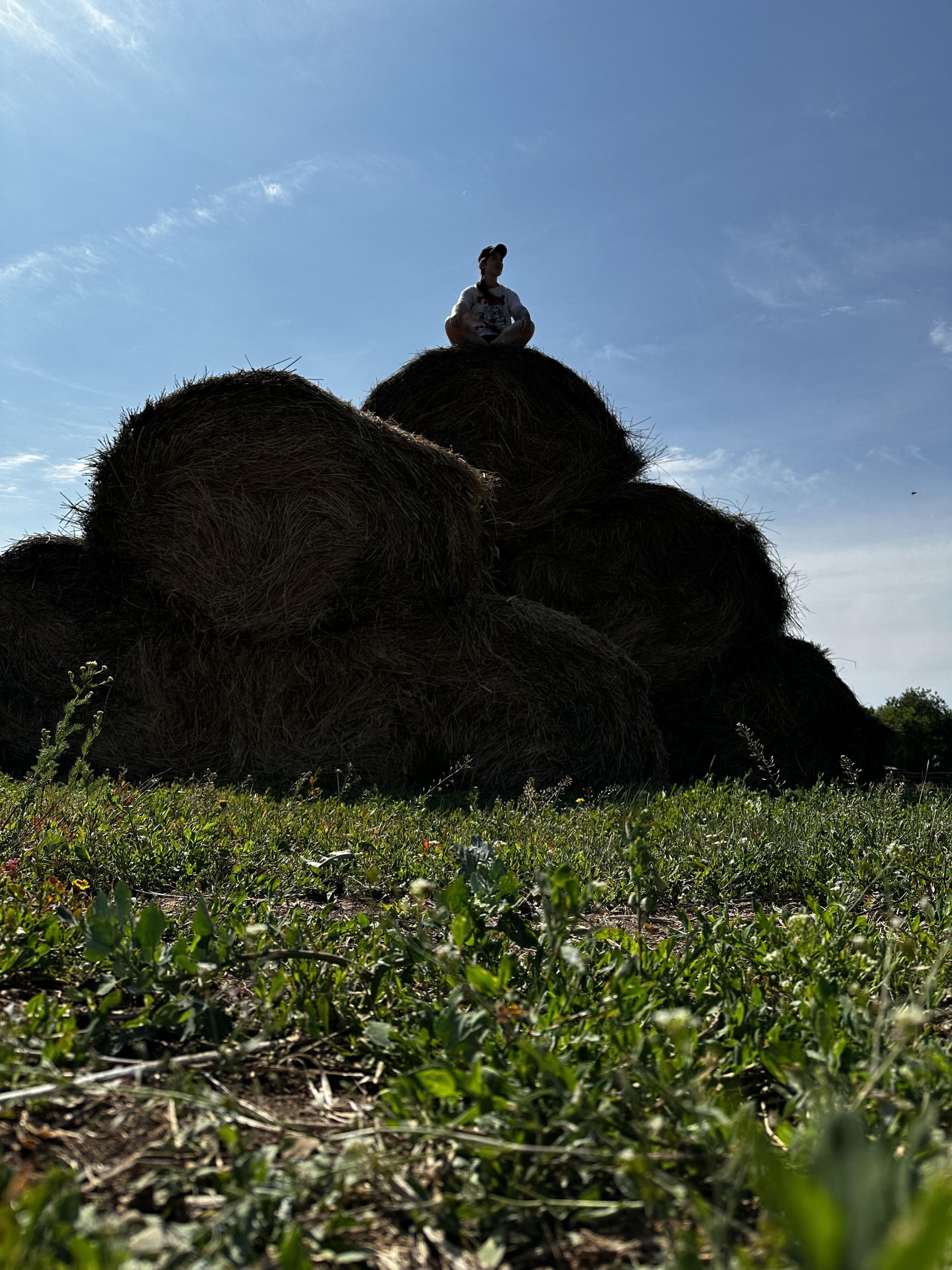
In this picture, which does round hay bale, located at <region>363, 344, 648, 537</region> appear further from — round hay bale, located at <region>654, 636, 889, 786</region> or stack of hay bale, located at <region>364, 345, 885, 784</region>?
round hay bale, located at <region>654, 636, 889, 786</region>

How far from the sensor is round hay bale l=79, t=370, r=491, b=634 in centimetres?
595

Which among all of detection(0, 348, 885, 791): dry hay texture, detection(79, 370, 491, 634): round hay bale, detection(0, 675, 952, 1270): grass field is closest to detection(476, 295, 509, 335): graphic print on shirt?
detection(0, 348, 885, 791): dry hay texture

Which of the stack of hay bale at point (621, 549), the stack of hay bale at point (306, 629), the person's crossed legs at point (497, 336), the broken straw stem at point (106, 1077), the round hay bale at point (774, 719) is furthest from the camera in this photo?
the person's crossed legs at point (497, 336)

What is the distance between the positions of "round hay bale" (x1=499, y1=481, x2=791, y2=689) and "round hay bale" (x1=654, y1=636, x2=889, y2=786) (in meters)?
0.19

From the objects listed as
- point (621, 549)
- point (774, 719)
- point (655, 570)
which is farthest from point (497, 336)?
point (774, 719)

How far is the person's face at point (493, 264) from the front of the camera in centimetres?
779

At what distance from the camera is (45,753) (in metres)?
2.77

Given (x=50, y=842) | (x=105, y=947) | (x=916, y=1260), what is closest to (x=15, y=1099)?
(x=105, y=947)

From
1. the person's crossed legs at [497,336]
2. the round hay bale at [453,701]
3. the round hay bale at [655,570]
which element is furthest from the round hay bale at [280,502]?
the person's crossed legs at [497,336]

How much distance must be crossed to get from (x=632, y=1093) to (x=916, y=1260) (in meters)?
0.63

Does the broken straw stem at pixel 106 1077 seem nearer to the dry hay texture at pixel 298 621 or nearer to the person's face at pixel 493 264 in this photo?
the dry hay texture at pixel 298 621

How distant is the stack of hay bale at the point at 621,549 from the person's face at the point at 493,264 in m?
1.12

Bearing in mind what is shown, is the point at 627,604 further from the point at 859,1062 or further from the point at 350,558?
the point at 859,1062

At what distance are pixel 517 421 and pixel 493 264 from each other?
170 centimetres
